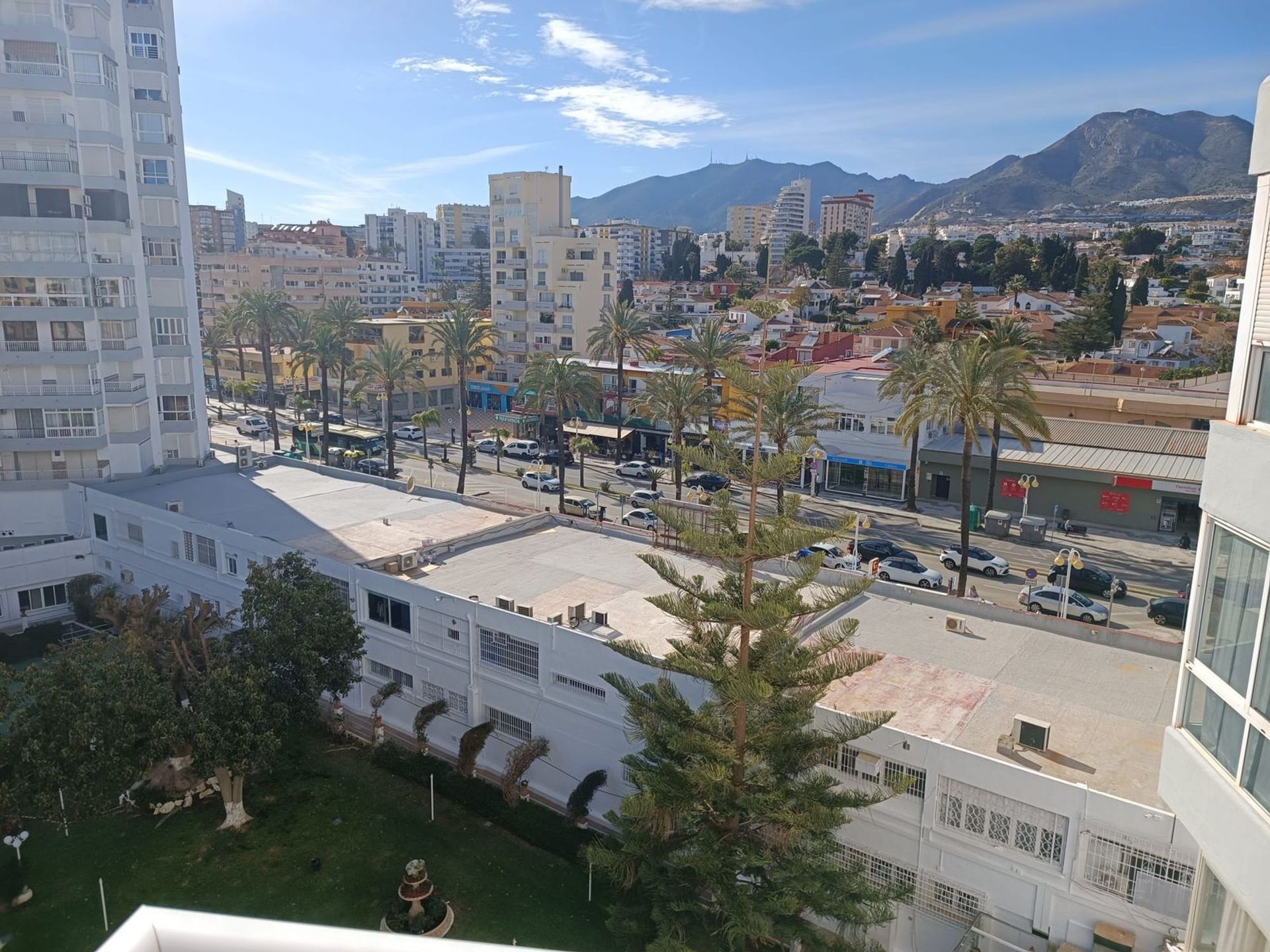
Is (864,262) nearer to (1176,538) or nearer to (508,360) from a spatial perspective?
(508,360)

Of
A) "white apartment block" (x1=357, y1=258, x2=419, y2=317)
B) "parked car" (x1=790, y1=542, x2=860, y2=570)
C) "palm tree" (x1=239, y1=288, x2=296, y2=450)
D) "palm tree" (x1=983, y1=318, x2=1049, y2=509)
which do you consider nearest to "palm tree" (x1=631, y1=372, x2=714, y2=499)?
"parked car" (x1=790, y1=542, x2=860, y2=570)

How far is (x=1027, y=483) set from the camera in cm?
3822

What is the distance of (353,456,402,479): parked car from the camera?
53647 mm

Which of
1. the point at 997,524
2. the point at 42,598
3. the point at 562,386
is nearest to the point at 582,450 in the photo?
the point at 562,386

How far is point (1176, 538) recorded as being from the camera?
4088 cm

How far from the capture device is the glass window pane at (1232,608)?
18.6ft

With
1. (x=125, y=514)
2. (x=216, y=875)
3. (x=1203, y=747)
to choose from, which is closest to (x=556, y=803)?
(x=216, y=875)

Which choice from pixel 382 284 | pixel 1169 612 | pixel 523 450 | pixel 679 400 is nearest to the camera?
pixel 1169 612

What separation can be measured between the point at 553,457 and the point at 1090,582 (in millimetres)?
34724

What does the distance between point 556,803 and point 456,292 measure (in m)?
140

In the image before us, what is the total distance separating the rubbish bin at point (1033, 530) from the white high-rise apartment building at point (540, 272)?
43598 mm

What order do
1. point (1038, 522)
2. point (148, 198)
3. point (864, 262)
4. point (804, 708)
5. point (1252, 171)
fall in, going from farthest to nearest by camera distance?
point (864, 262), point (1038, 522), point (148, 198), point (804, 708), point (1252, 171)

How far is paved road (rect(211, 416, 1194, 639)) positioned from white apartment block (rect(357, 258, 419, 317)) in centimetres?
9101

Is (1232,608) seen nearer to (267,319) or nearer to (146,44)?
(146,44)
